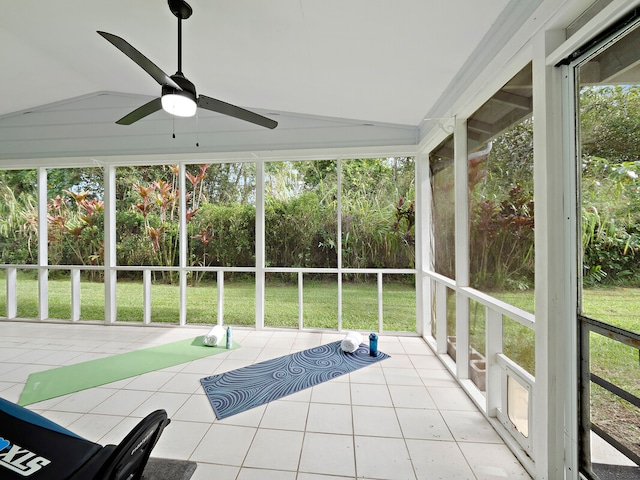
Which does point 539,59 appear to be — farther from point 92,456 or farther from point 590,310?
point 92,456

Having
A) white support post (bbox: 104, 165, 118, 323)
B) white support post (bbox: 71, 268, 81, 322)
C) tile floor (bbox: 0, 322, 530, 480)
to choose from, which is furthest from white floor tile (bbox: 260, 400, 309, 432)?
white support post (bbox: 71, 268, 81, 322)

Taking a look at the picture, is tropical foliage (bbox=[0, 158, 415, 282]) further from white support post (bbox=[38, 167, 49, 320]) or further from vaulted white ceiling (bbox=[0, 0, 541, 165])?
vaulted white ceiling (bbox=[0, 0, 541, 165])

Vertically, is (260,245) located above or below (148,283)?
above

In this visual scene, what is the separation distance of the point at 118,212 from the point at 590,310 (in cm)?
536

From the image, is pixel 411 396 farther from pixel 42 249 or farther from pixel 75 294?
pixel 42 249

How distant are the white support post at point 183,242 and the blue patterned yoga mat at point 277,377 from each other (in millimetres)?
1765

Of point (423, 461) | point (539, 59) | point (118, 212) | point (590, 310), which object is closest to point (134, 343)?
point (118, 212)

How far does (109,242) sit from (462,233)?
468 centimetres

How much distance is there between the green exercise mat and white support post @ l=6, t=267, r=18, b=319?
8.76 feet

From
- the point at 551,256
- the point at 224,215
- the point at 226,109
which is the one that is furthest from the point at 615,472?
the point at 224,215

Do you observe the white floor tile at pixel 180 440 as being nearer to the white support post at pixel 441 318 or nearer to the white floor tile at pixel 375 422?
the white floor tile at pixel 375 422

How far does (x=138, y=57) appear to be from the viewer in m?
1.68

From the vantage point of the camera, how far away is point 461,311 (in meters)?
2.57

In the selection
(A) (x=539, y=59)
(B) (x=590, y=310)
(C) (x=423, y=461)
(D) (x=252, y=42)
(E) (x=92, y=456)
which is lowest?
(C) (x=423, y=461)
